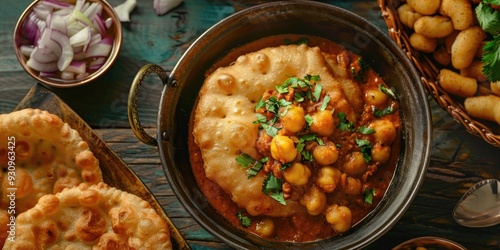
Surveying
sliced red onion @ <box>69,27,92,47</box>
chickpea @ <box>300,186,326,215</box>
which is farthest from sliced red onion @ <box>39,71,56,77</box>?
chickpea @ <box>300,186,326,215</box>

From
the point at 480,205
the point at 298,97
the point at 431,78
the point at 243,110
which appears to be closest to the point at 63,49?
the point at 243,110

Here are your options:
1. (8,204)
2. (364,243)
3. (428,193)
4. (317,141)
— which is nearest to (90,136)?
(8,204)

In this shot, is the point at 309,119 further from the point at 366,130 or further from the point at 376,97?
the point at 376,97

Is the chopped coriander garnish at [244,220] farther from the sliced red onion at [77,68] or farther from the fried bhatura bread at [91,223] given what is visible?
the sliced red onion at [77,68]

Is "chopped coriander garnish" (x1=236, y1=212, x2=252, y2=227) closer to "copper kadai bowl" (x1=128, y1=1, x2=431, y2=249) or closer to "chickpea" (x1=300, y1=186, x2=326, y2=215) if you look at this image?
"copper kadai bowl" (x1=128, y1=1, x2=431, y2=249)

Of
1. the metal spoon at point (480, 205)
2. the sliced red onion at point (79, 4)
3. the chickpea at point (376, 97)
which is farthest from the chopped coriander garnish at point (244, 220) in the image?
the sliced red onion at point (79, 4)

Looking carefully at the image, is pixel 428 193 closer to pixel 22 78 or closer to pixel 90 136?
pixel 90 136
